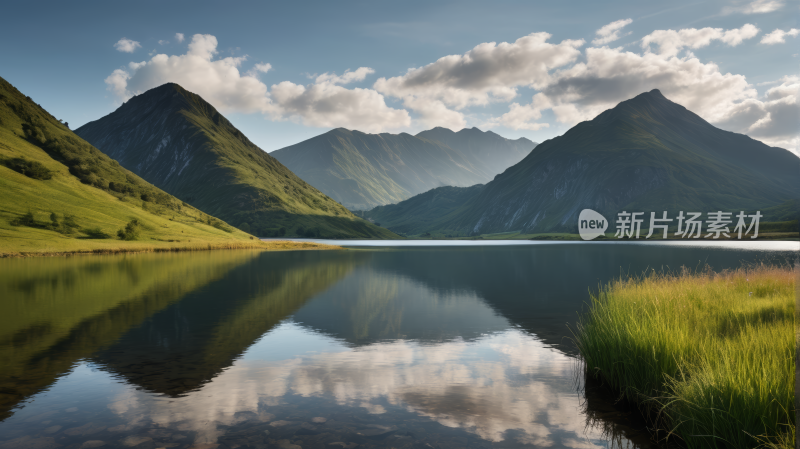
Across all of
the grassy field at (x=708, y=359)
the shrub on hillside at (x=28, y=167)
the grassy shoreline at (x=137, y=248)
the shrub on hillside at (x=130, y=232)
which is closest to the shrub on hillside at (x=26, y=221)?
the shrub on hillside at (x=130, y=232)

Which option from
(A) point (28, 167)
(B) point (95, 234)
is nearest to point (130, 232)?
(B) point (95, 234)

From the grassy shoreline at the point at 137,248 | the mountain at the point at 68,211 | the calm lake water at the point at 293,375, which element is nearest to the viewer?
the calm lake water at the point at 293,375

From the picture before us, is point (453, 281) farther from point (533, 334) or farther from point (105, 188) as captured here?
point (105, 188)

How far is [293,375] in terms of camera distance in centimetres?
1952

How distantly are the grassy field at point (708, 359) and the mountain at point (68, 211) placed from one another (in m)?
118

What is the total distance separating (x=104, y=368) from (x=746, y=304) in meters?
28.0

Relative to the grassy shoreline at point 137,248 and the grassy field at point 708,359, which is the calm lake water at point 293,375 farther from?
the grassy shoreline at point 137,248

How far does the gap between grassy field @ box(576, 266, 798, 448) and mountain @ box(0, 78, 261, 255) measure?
118022mm

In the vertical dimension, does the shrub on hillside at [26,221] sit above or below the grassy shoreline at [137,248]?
above

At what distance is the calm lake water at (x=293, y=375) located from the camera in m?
13.4

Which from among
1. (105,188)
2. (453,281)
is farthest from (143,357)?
(105,188)

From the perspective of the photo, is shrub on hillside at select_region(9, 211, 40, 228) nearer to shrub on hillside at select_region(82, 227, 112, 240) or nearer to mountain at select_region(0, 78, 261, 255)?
mountain at select_region(0, 78, 261, 255)

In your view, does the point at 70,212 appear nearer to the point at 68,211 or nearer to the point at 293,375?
the point at 68,211

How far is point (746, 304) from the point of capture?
66.0ft
